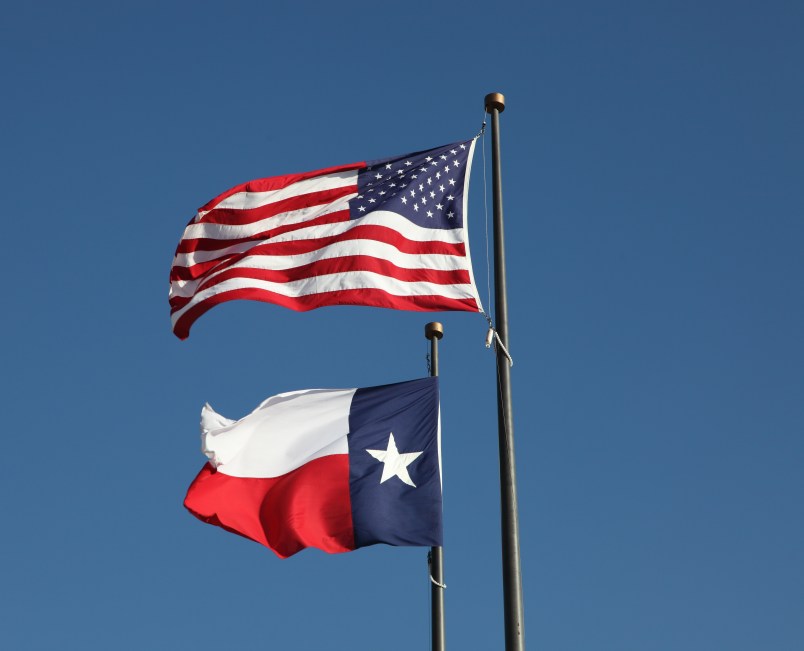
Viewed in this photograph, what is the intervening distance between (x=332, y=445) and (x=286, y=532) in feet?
4.62

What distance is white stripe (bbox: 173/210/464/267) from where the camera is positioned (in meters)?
16.0

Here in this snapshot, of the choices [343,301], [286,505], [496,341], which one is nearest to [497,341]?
[496,341]

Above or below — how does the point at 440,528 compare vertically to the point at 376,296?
below

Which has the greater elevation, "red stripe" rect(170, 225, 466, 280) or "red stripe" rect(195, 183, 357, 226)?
"red stripe" rect(195, 183, 357, 226)

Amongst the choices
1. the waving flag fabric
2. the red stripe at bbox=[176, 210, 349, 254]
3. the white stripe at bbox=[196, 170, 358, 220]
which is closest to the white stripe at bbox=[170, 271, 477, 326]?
the waving flag fabric

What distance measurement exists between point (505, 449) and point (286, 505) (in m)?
4.43

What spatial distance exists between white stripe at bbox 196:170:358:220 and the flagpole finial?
246cm

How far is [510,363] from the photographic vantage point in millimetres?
13734

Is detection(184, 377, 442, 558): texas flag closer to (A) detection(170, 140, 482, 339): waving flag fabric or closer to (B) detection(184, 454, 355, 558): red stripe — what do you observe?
(B) detection(184, 454, 355, 558): red stripe

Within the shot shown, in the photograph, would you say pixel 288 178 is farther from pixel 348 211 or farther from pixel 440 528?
pixel 440 528

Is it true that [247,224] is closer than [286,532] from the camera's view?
No

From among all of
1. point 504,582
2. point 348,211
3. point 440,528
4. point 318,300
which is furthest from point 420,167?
point 504,582

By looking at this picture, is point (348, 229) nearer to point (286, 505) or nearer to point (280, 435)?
point (280, 435)

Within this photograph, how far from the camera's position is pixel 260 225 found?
1773 cm
